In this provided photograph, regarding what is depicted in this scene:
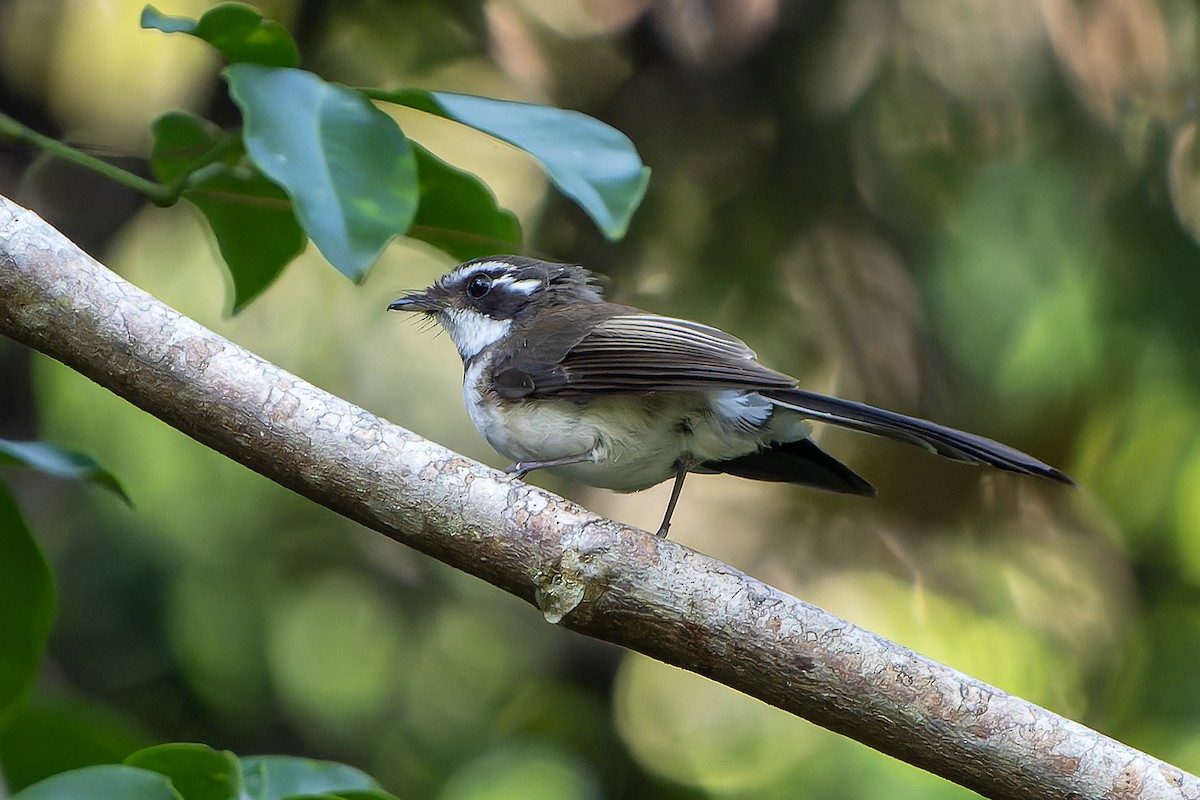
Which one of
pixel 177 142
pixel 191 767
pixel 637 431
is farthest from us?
pixel 637 431

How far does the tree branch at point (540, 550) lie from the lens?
7.36 feet

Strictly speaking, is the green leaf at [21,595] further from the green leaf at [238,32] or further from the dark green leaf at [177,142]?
the green leaf at [238,32]

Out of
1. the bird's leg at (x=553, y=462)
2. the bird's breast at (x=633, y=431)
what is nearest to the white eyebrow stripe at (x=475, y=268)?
the bird's breast at (x=633, y=431)

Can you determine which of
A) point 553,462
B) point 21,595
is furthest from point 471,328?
point 21,595

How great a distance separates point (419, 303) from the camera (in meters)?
3.77

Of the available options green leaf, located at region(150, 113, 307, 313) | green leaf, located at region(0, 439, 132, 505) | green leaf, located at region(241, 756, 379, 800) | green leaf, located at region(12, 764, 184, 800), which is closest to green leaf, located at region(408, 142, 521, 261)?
green leaf, located at region(150, 113, 307, 313)

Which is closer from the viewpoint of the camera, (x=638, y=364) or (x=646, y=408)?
(x=638, y=364)

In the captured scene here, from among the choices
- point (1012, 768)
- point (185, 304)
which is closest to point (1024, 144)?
point (1012, 768)

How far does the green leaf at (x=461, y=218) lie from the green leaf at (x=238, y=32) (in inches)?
14.9

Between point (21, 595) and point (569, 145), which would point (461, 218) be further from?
point (21, 595)

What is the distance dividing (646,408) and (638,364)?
6.1 inches

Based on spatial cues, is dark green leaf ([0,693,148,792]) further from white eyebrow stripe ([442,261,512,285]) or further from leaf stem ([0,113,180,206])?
white eyebrow stripe ([442,261,512,285])

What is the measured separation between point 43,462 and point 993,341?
10.4ft

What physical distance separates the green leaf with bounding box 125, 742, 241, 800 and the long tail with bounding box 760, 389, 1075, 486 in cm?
149
